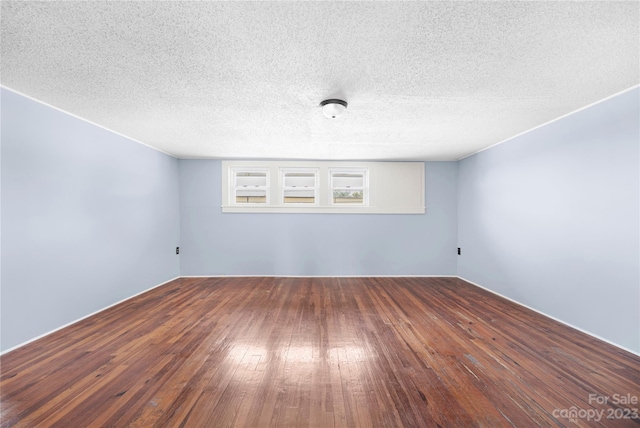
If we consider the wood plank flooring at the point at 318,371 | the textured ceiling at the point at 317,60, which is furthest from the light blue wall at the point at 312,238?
the textured ceiling at the point at 317,60

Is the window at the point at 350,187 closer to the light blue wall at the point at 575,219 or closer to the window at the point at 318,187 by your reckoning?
the window at the point at 318,187

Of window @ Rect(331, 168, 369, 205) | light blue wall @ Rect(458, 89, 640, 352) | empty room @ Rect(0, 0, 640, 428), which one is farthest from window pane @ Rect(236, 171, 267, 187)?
light blue wall @ Rect(458, 89, 640, 352)

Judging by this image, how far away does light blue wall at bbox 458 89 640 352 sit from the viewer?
7.05ft

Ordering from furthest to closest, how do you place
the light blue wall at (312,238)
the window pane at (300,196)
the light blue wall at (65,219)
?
1. the window pane at (300,196)
2. the light blue wall at (312,238)
3. the light blue wall at (65,219)

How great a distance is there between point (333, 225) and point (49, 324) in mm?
3968

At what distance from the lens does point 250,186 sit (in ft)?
16.2

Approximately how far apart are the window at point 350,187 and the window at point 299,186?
0.42 m

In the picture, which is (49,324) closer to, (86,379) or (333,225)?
(86,379)

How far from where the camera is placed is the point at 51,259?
2.43 meters

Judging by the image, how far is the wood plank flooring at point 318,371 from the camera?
1436mm

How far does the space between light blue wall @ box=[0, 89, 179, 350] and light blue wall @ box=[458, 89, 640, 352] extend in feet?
18.2

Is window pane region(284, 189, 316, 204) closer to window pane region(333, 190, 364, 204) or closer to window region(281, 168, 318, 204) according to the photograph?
window region(281, 168, 318, 204)

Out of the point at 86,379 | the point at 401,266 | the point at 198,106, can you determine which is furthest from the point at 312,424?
the point at 401,266

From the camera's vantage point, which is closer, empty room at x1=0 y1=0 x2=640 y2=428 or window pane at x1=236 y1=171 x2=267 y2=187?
empty room at x1=0 y1=0 x2=640 y2=428
